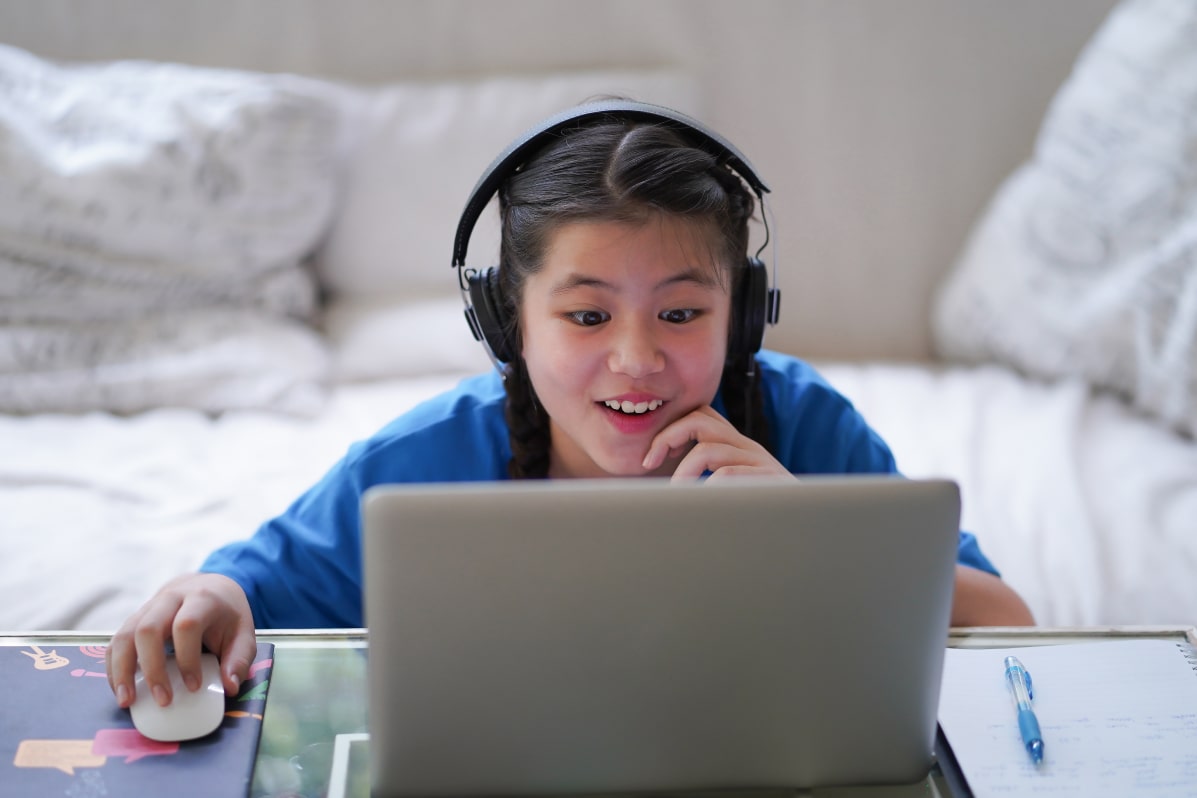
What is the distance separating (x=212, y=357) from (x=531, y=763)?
1309 millimetres

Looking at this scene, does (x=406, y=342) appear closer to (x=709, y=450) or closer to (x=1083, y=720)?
(x=709, y=450)

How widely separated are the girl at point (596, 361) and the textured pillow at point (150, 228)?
0.71 metres

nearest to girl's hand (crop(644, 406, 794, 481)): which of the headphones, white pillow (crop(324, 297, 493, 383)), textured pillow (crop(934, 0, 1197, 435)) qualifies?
the headphones

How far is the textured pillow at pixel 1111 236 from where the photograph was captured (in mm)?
1599

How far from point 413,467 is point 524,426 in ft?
0.41

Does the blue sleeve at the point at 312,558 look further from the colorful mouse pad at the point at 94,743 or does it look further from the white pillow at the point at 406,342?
the white pillow at the point at 406,342

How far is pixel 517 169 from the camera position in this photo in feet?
3.29

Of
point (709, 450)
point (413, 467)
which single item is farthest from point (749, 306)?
point (413, 467)

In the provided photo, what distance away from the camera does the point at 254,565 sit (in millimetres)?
979

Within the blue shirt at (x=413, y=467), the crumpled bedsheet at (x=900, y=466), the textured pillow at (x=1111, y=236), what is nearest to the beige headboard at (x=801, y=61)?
the textured pillow at (x=1111, y=236)

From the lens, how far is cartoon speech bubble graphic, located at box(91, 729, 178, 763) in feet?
2.12

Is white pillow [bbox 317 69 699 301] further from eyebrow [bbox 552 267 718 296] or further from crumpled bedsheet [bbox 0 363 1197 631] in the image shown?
eyebrow [bbox 552 267 718 296]

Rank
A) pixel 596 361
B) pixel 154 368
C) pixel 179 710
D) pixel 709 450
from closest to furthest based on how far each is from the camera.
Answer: pixel 179 710 < pixel 709 450 < pixel 596 361 < pixel 154 368

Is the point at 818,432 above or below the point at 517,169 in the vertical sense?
below
